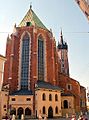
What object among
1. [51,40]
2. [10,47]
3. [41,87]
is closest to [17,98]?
[41,87]

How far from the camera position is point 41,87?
133 ft

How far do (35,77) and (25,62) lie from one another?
400cm

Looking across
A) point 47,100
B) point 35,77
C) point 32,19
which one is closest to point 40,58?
point 35,77

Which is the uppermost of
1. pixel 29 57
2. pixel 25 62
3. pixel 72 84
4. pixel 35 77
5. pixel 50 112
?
pixel 29 57

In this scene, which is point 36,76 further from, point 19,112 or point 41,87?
point 19,112

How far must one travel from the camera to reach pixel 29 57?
4406 cm

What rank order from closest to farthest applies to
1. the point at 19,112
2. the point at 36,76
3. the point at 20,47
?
the point at 19,112 → the point at 36,76 → the point at 20,47

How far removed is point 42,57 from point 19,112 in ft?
40.2

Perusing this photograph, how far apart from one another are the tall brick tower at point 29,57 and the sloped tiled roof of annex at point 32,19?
0.46 metres

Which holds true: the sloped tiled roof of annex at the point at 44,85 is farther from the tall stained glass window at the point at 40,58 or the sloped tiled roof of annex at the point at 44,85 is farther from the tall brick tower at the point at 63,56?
the tall brick tower at the point at 63,56

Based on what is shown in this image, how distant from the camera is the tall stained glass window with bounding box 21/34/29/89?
42.7 m

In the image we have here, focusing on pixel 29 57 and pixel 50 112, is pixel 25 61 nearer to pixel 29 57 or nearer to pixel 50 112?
pixel 29 57

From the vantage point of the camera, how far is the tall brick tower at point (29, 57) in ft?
140

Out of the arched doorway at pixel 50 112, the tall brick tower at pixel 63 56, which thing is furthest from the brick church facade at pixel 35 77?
the tall brick tower at pixel 63 56
